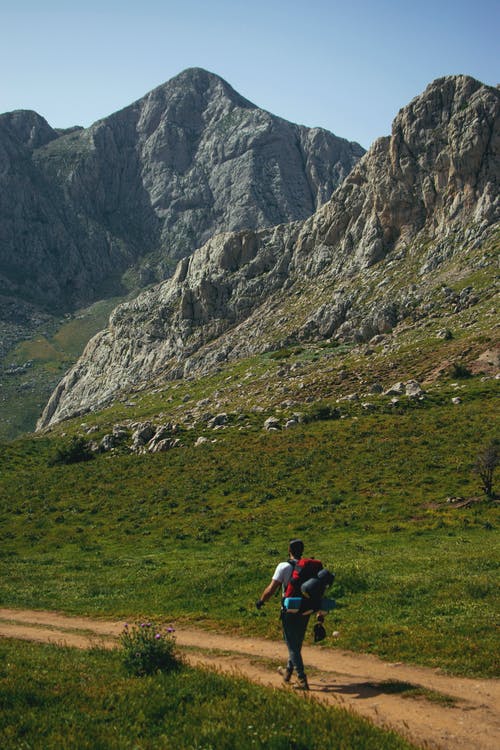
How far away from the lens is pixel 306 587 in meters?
10.9

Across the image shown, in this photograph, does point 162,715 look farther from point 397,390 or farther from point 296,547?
point 397,390

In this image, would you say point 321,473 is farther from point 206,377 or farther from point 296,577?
point 206,377

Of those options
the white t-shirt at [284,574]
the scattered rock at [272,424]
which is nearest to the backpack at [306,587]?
the white t-shirt at [284,574]

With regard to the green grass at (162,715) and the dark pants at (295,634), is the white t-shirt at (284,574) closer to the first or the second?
the dark pants at (295,634)

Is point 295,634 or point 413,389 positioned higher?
point 413,389

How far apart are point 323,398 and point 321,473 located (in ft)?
92.0

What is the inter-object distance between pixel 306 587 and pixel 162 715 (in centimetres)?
351

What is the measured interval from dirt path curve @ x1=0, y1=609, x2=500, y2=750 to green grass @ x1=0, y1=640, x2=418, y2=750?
41.6 inches

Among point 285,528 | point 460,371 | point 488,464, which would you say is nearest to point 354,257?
point 460,371

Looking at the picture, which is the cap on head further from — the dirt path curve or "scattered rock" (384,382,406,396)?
"scattered rock" (384,382,406,396)

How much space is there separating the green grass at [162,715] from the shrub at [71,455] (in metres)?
59.3

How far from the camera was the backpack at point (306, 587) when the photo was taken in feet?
35.9

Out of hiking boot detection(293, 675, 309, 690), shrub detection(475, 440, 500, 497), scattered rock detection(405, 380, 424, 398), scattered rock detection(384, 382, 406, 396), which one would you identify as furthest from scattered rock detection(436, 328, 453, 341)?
hiking boot detection(293, 675, 309, 690)

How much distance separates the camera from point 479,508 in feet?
105
